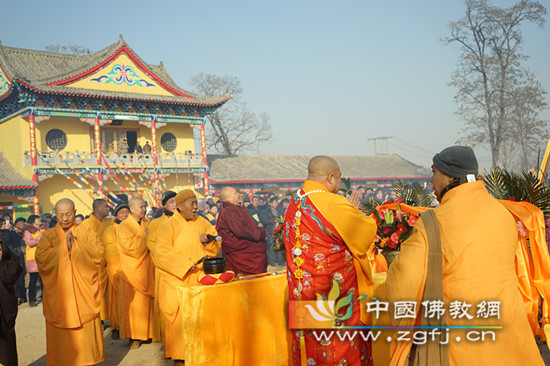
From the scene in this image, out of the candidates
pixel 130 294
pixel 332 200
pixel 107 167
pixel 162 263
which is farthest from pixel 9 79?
pixel 332 200

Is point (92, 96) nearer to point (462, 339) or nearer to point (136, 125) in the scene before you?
point (136, 125)

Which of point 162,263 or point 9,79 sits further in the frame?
point 9,79

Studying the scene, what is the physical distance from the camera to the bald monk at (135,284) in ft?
19.8

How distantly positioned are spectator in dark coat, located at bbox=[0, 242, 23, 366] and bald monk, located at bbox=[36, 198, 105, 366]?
369 mm

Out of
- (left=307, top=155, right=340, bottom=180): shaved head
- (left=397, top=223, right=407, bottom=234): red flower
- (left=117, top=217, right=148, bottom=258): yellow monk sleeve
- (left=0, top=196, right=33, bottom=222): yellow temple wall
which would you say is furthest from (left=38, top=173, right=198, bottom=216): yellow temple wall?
(left=307, top=155, right=340, bottom=180): shaved head

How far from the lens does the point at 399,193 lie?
5375 mm

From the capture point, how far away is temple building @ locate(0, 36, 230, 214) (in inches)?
746

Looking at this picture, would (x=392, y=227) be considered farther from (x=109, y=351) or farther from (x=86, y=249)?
A: (x=109, y=351)

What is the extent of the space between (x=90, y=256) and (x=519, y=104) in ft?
85.5

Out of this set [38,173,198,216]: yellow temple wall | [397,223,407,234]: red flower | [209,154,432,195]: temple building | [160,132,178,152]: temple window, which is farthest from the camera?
[209,154,432,195]: temple building

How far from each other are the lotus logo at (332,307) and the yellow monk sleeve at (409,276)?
0.90 metres

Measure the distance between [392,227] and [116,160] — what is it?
18355 millimetres

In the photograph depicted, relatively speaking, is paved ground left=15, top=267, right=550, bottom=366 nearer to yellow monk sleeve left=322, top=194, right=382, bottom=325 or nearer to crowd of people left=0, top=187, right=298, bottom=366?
crowd of people left=0, top=187, right=298, bottom=366

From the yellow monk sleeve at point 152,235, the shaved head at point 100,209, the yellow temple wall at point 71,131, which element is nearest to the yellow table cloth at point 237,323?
the yellow monk sleeve at point 152,235
